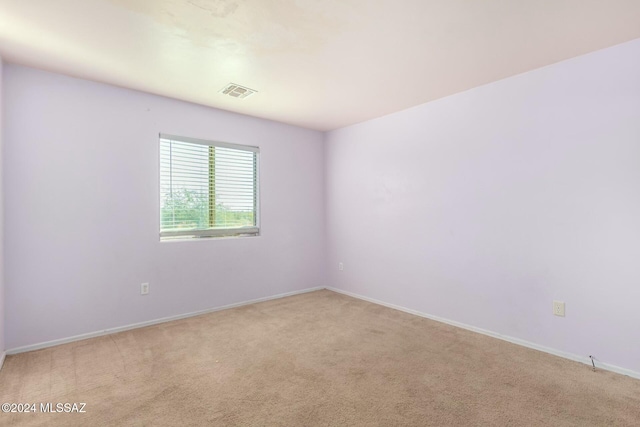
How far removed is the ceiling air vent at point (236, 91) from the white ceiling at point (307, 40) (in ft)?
0.24

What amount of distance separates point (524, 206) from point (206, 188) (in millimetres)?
3390

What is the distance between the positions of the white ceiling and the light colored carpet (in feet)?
8.00

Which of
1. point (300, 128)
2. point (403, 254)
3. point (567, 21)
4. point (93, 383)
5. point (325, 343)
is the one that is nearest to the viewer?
point (567, 21)

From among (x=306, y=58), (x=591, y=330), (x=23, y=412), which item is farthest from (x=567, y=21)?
(x=23, y=412)

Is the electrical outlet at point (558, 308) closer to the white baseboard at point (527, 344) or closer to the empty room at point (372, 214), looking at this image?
the empty room at point (372, 214)

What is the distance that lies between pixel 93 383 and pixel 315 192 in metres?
3.41

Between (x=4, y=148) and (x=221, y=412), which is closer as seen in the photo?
(x=221, y=412)

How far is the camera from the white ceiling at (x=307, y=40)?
1889 millimetres

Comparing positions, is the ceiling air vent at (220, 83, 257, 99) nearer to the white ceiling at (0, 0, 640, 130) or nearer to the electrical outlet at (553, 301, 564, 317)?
the white ceiling at (0, 0, 640, 130)

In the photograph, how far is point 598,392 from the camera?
6.75 ft

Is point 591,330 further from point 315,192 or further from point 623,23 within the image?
point 315,192

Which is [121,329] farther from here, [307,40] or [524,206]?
[524,206]

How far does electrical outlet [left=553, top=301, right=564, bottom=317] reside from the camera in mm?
2578

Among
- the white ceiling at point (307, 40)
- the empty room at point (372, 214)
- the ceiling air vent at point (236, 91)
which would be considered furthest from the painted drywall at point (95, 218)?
the ceiling air vent at point (236, 91)
